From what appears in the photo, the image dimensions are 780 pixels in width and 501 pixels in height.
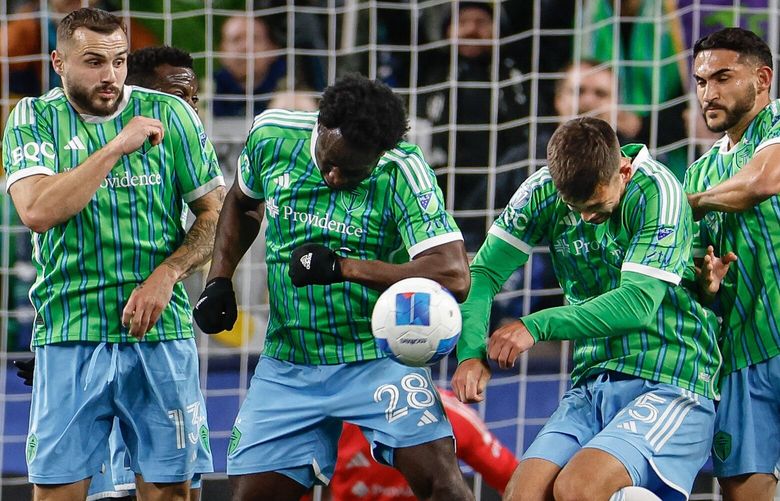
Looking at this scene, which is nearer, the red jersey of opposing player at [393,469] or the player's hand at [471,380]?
the player's hand at [471,380]

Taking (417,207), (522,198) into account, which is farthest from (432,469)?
(522,198)

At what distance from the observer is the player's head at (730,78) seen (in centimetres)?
379

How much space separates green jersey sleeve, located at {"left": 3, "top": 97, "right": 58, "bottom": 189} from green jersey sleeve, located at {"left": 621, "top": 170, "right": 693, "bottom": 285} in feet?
5.75

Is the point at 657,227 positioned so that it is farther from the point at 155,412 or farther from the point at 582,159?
the point at 155,412

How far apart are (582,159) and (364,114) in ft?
2.05

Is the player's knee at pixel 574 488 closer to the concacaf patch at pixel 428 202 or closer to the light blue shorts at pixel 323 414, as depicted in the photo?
the light blue shorts at pixel 323 414

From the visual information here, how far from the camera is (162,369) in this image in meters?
3.70

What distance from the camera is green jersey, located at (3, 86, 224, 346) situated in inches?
143

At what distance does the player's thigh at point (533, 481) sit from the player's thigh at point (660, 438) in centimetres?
12

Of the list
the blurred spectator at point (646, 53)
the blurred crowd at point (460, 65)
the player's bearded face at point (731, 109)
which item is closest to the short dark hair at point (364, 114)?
the player's bearded face at point (731, 109)

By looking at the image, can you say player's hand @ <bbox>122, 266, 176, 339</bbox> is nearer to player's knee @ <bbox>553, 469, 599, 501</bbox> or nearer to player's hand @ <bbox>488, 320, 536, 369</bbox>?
player's hand @ <bbox>488, 320, 536, 369</bbox>

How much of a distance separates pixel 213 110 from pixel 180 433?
3373 millimetres

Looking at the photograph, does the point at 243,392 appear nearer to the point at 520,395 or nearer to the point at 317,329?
the point at 520,395

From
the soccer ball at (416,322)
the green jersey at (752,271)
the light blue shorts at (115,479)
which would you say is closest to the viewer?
the soccer ball at (416,322)
